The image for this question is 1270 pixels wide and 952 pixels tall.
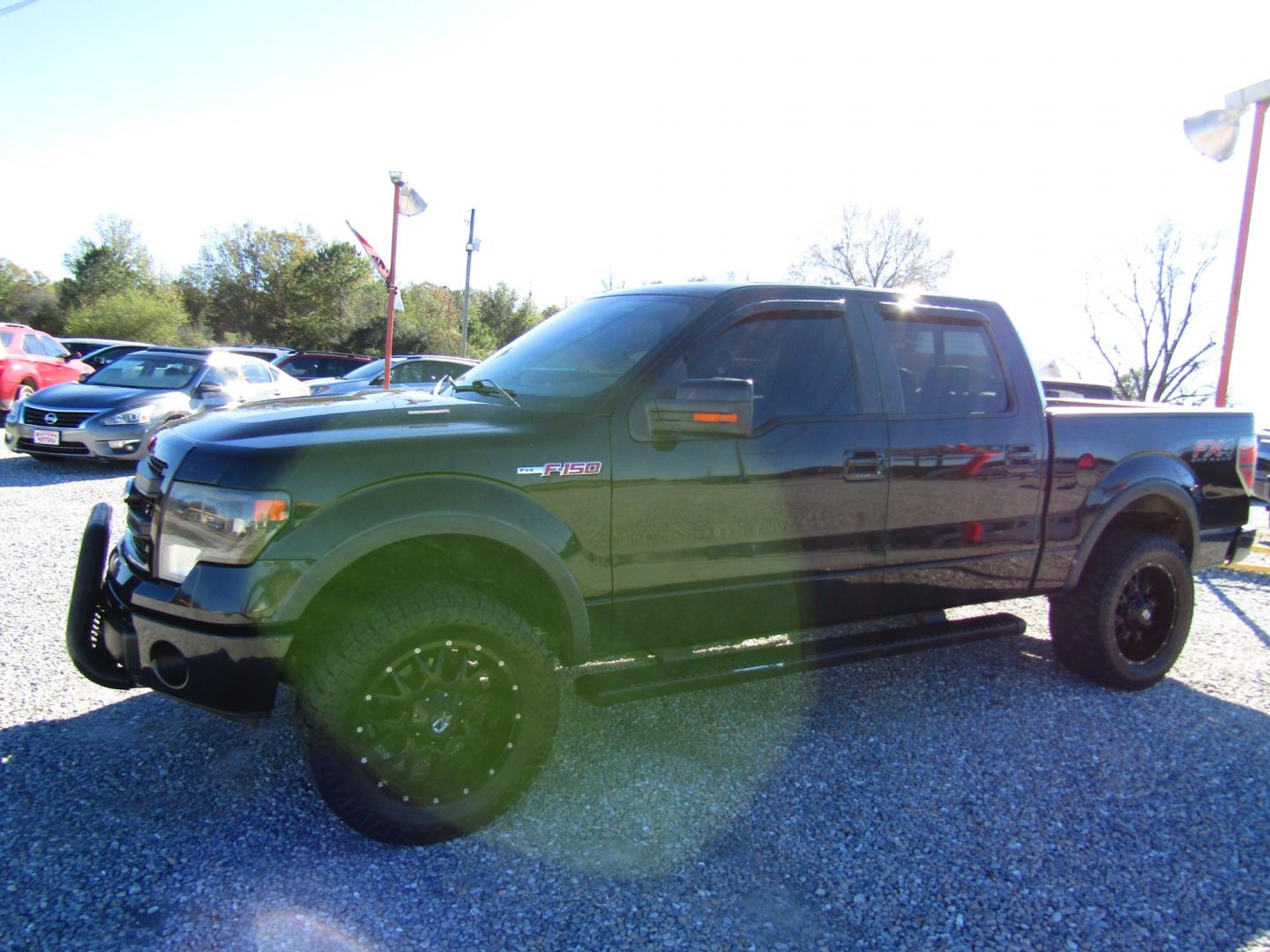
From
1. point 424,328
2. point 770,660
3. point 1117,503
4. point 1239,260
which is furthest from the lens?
point 424,328

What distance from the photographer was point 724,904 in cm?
253

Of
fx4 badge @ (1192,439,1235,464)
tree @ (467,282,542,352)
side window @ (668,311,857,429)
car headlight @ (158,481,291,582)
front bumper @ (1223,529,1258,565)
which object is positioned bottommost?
front bumper @ (1223,529,1258,565)

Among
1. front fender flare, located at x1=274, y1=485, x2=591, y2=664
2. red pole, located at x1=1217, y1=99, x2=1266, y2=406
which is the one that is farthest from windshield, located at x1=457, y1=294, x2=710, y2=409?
red pole, located at x1=1217, y1=99, x2=1266, y2=406

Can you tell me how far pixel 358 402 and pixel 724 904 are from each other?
2.20 meters

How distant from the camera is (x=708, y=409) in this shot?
278 centimetres

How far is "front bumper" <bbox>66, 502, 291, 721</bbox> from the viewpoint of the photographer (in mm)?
2486

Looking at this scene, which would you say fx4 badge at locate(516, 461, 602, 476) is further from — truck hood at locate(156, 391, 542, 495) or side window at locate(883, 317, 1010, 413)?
side window at locate(883, 317, 1010, 413)

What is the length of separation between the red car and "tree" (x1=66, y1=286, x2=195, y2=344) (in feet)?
81.2

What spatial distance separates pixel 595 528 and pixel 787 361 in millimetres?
1149

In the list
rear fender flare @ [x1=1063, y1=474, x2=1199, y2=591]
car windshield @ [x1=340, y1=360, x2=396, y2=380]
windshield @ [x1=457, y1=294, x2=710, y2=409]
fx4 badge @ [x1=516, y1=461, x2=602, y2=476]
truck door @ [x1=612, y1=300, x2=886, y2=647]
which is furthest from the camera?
car windshield @ [x1=340, y1=360, x2=396, y2=380]

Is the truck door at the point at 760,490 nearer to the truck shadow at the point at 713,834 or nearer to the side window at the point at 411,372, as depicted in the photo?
the truck shadow at the point at 713,834

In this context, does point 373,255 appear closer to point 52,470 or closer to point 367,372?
point 367,372

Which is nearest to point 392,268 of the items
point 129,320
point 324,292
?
point 129,320

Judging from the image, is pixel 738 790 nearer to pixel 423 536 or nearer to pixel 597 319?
pixel 423 536
